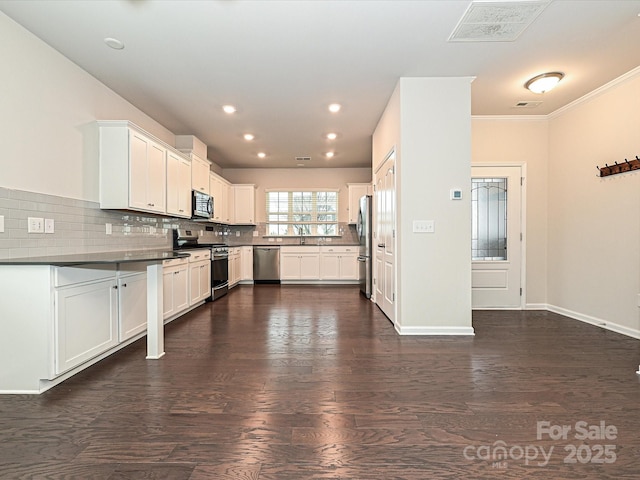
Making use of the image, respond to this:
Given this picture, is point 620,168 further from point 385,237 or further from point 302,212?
point 302,212

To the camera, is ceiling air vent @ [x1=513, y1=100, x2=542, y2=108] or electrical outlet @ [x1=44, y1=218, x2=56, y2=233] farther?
ceiling air vent @ [x1=513, y1=100, x2=542, y2=108]

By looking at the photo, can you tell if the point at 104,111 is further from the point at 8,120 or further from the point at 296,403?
the point at 296,403

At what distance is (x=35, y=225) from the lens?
2705 millimetres

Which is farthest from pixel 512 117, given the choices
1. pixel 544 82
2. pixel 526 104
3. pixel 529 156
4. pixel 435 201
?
pixel 435 201

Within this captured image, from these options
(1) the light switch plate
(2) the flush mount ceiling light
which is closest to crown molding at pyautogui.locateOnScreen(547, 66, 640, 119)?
(2) the flush mount ceiling light

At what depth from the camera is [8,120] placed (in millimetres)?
2508

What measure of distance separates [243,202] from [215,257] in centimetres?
236

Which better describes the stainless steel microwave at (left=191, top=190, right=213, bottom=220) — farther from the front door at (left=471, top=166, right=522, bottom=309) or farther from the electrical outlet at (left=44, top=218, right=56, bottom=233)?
the front door at (left=471, top=166, right=522, bottom=309)

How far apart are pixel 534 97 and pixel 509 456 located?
413 cm

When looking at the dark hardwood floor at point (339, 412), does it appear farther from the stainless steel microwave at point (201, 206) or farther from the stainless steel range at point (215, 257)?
the stainless steel microwave at point (201, 206)

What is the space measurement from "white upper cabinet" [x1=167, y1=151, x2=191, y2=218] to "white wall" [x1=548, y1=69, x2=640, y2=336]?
5236 millimetres

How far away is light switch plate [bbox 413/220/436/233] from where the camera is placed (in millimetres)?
3574

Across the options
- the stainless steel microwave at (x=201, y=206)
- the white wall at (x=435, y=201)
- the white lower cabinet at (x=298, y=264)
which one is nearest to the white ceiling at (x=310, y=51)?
the white wall at (x=435, y=201)

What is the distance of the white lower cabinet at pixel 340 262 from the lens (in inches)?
304
